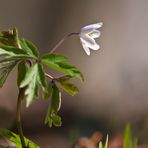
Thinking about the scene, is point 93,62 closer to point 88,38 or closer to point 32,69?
point 88,38

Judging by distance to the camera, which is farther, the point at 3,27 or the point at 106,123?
the point at 106,123

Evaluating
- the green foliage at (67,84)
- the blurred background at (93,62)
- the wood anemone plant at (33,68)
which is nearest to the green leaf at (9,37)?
the wood anemone plant at (33,68)

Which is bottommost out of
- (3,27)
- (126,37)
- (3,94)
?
(3,94)

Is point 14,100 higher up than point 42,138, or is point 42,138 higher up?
point 14,100

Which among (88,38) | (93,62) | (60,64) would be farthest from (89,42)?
(93,62)

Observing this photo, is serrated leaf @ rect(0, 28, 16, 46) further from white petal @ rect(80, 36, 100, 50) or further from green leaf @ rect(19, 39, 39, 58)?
white petal @ rect(80, 36, 100, 50)

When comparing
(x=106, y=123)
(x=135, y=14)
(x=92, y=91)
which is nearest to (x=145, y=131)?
(x=106, y=123)

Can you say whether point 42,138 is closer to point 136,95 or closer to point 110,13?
point 136,95

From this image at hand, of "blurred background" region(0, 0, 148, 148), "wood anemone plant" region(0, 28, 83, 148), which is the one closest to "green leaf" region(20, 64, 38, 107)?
"wood anemone plant" region(0, 28, 83, 148)
